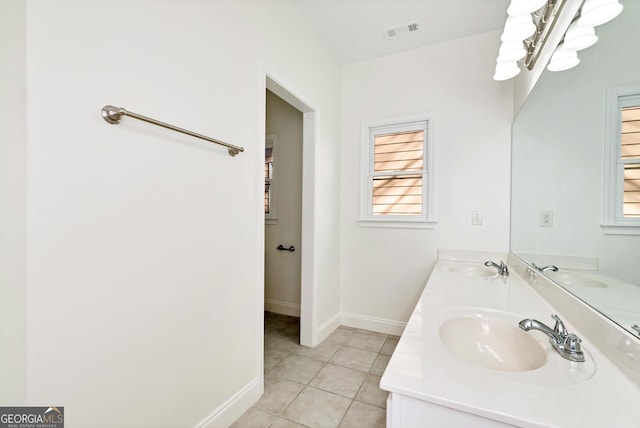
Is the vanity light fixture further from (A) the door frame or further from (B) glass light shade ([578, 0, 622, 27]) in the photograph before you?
(A) the door frame

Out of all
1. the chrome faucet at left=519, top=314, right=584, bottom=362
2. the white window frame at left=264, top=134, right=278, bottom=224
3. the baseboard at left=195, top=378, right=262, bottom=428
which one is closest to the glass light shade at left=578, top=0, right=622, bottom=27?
the chrome faucet at left=519, top=314, right=584, bottom=362

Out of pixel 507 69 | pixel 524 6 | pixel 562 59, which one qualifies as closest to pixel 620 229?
pixel 562 59

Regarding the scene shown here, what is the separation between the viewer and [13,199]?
76cm

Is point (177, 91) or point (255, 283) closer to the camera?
point (177, 91)

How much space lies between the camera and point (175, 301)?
1189mm

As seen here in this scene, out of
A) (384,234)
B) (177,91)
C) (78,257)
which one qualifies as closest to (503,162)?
(384,234)

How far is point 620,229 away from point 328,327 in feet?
7.33

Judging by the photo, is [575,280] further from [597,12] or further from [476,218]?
[476,218]

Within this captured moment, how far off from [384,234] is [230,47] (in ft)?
6.59

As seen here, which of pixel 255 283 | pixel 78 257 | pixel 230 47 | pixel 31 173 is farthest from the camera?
pixel 255 283

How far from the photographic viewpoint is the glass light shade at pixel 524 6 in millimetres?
1212

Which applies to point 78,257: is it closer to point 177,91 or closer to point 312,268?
point 177,91

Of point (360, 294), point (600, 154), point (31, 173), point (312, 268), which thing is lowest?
point (360, 294)

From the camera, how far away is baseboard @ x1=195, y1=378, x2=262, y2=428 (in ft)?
4.47
